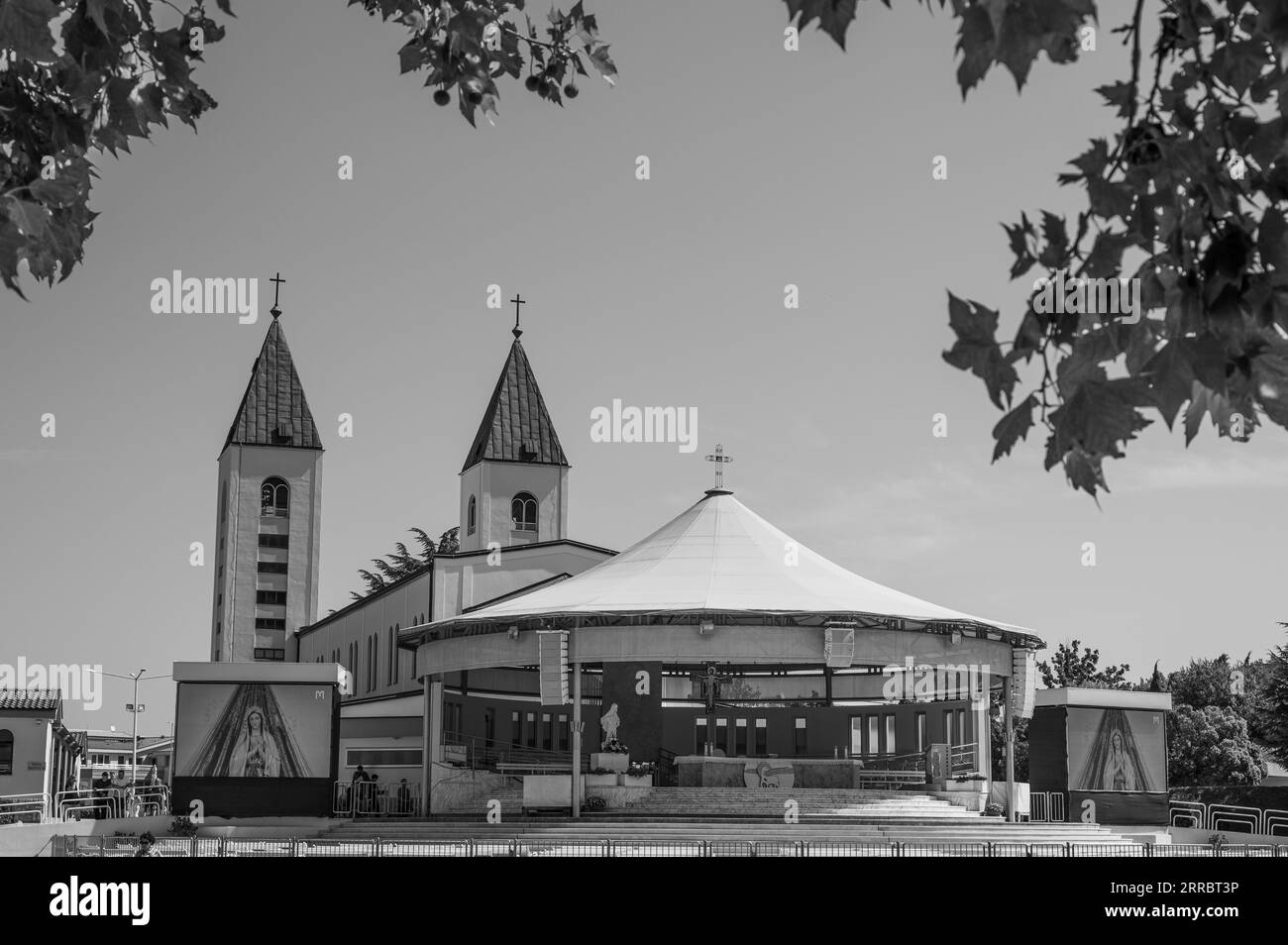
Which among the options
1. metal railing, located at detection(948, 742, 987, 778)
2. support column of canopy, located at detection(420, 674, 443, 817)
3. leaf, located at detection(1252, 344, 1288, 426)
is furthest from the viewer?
metal railing, located at detection(948, 742, 987, 778)

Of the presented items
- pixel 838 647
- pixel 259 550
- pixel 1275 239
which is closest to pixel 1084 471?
pixel 1275 239

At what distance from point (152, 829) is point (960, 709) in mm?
22608

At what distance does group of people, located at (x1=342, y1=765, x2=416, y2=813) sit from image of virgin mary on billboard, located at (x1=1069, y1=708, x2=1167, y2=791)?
1726 centimetres

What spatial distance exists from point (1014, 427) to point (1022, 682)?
113ft

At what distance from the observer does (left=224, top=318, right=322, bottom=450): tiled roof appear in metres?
63.8

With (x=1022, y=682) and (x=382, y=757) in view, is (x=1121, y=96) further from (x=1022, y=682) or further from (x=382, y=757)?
(x=382, y=757)

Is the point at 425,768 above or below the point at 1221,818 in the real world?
above

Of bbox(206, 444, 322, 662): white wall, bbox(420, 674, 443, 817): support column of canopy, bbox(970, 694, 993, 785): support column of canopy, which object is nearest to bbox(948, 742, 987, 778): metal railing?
bbox(970, 694, 993, 785): support column of canopy

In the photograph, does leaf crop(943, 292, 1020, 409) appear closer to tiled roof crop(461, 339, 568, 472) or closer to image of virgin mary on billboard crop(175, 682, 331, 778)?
image of virgin mary on billboard crop(175, 682, 331, 778)

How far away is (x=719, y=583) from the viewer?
36.9 m
